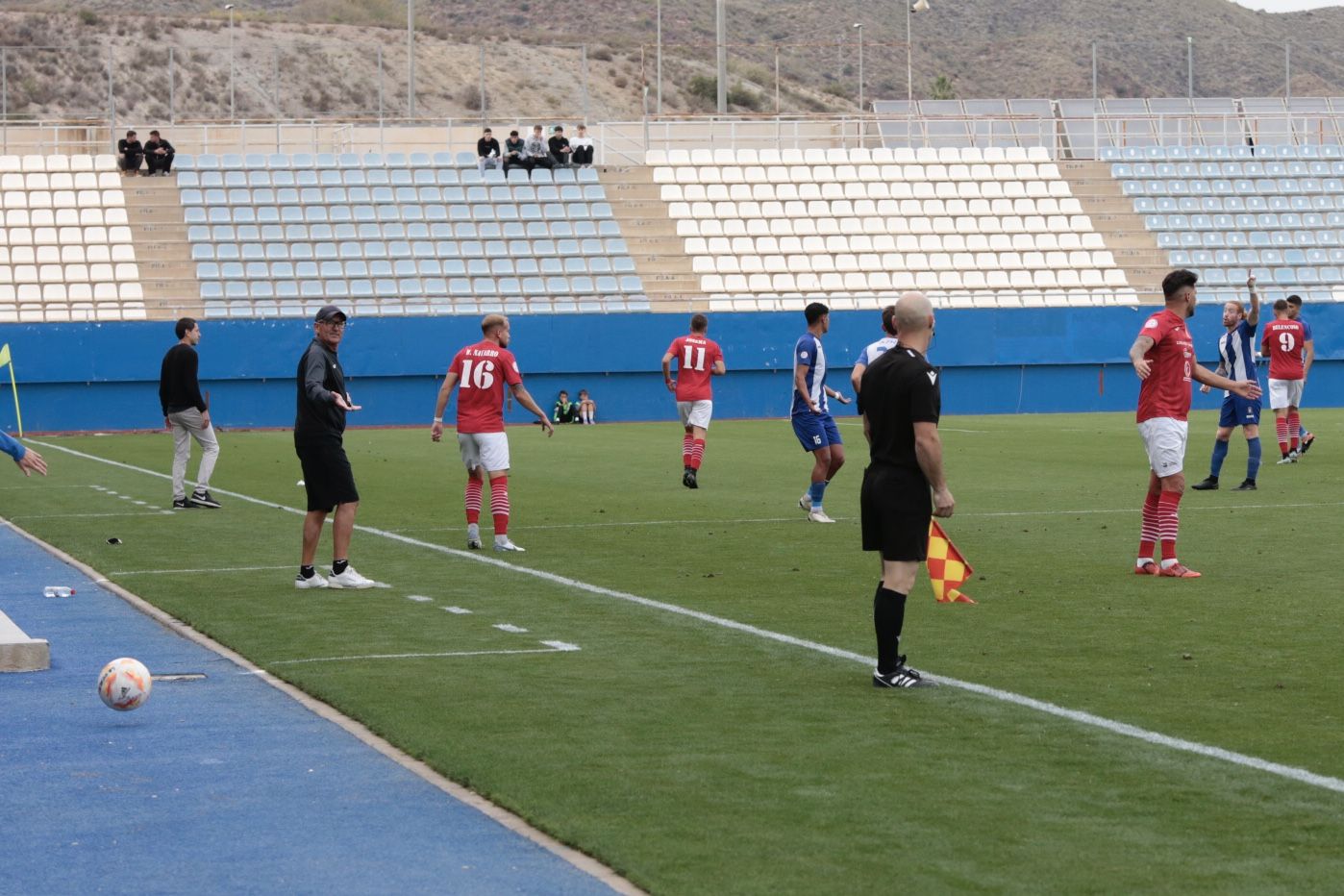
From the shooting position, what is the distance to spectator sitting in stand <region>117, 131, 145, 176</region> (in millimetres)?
44594

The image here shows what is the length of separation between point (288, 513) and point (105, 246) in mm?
24878

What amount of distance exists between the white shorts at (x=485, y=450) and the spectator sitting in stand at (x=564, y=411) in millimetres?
24455

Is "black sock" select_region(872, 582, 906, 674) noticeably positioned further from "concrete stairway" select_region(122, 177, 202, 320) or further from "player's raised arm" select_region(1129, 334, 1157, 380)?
"concrete stairway" select_region(122, 177, 202, 320)

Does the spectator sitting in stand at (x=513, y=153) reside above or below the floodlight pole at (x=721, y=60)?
below

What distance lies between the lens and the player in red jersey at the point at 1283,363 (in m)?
24.7

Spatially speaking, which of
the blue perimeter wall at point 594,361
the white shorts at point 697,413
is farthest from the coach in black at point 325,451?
the blue perimeter wall at point 594,361

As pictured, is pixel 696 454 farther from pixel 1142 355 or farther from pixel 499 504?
pixel 1142 355

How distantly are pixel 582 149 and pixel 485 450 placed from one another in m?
32.8

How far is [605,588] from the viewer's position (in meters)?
13.0

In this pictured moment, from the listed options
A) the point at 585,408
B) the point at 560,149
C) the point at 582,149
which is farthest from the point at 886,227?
the point at 585,408

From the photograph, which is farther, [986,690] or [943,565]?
[943,565]

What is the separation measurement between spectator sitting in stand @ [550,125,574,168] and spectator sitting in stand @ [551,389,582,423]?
28.4ft

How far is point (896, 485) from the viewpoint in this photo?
8906 mm

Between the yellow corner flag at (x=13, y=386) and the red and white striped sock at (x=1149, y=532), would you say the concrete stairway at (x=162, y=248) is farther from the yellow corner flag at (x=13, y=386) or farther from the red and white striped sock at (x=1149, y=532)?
the red and white striped sock at (x=1149, y=532)
